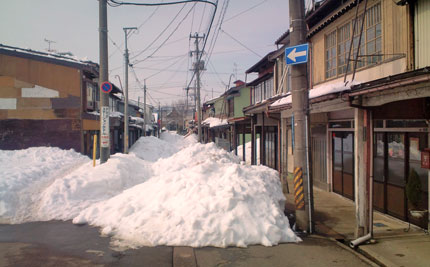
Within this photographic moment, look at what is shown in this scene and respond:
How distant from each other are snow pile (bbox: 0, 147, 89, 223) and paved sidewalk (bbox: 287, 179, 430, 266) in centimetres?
754

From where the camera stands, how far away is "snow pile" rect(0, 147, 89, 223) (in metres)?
8.06

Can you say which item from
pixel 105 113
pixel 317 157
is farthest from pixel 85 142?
pixel 317 157

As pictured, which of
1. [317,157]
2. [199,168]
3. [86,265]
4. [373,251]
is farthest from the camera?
[317,157]

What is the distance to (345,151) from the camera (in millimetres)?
10688

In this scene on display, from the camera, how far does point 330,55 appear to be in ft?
36.7

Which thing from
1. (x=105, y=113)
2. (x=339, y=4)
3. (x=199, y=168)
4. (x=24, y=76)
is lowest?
(x=199, y=168)

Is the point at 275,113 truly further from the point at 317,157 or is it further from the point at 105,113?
the point at 105,113

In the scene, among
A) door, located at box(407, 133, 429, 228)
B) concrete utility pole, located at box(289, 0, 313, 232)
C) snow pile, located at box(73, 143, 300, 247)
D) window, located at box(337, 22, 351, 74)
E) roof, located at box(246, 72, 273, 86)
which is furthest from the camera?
Result: roof, located at box(246, 72, 273, 86)

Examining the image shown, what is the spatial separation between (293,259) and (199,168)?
3499 mm

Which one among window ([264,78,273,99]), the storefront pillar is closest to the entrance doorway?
the storefront pillar

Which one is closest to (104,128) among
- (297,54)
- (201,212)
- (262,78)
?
(201,212)

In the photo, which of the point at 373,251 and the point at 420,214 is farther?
the point at 420,214

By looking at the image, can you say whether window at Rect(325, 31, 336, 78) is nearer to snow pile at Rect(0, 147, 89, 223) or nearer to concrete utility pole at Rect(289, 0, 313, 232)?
concrete utility pole at Rect(289, 0, 313, 232)

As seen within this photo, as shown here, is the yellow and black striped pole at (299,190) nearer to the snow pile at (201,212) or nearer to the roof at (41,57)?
the snow pile at (201,212)
